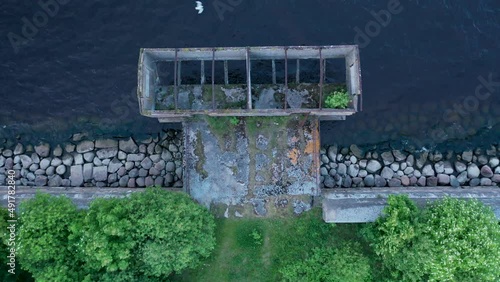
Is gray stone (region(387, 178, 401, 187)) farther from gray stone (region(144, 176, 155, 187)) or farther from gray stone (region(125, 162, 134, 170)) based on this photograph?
gray stone (region(125, 162, 134, 170))

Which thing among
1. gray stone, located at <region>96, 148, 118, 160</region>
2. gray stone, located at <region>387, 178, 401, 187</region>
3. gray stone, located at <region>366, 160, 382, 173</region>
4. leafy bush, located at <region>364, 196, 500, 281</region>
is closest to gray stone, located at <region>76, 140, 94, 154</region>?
gray stone, located at <region>96, 148, 118, 160</region>

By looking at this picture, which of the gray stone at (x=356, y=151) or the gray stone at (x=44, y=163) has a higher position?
the gray stone at (x=356, y=151)

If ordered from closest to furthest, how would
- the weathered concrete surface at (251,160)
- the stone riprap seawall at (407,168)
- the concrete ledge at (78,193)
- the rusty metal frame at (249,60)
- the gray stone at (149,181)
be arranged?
1. the rusty metal frame at (249,60)
2. the concrete ledge at (78,193)
3. the weathered concrete surface at (251,160)
4. the gray stone at (149,181)
5. the stone riprap seawall at (407,168)

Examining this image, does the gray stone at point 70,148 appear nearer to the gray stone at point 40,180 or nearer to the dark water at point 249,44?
the dark water at point 249,44

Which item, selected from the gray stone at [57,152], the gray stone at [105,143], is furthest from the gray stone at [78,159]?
the gray stone at [105,143]

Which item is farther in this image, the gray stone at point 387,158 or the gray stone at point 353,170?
the gray stone at point 387,158

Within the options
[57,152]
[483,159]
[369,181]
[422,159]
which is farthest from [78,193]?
[483,159]

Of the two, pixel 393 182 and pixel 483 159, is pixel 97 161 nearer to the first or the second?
pixel 393 182
